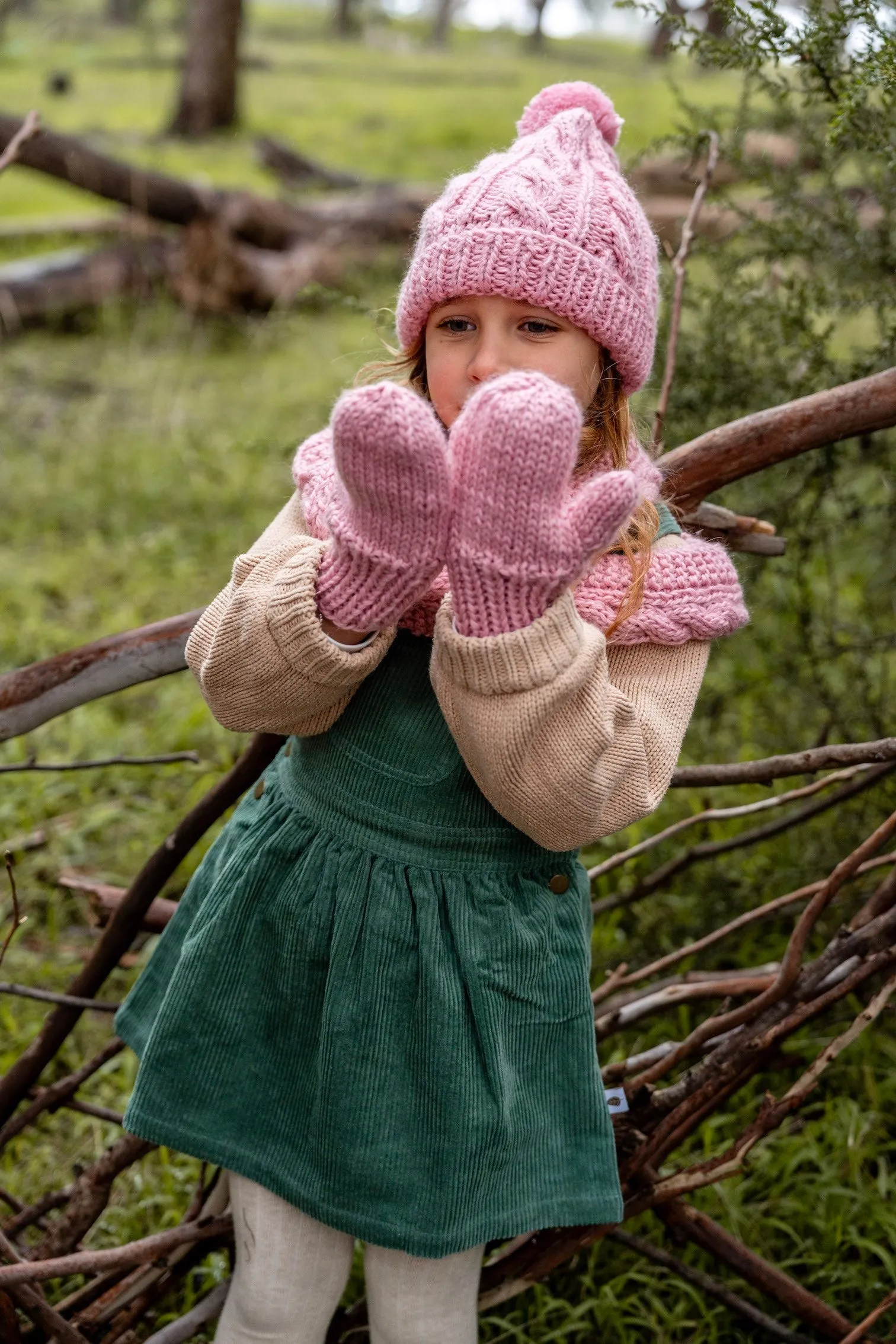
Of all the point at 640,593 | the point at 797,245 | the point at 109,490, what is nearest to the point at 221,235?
the point at 109,490

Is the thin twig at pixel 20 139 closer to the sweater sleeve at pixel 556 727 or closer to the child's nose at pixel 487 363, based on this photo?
the child's nose at pixel 487 363

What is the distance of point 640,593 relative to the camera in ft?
4.62

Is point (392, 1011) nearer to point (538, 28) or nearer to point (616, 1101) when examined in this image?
point (616, 1101)

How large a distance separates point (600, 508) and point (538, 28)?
2670 cm

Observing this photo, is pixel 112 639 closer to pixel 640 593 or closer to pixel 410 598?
pixel 410 598

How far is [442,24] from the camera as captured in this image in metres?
25.7

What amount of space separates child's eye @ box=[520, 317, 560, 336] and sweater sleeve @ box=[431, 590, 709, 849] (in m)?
0.36

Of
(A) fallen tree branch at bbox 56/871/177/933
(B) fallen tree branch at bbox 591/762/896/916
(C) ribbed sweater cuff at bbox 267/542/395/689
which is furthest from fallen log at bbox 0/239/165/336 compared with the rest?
(C) ribbed sweater cuff at bbox 267/542/395/689

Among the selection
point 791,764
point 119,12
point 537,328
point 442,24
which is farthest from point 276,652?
point 442,24

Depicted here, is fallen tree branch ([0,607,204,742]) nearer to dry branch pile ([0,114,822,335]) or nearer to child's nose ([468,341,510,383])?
child's nose ([468,341,510,383])

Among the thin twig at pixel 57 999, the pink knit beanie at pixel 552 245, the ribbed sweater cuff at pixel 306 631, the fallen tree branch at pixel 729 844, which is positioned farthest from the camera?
the fallen tree branch at pixel 729 844

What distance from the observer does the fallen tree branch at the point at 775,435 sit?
1537 mm

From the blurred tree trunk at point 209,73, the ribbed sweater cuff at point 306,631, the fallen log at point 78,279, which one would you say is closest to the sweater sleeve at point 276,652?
the ribbed sweater cuff at point 306,631

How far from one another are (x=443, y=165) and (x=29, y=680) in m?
10.9
